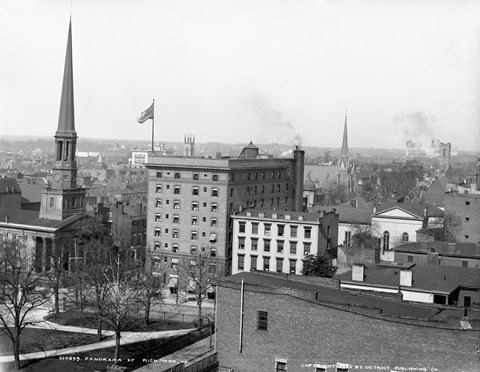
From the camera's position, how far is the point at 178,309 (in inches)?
1802

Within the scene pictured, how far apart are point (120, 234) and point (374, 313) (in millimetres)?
42628

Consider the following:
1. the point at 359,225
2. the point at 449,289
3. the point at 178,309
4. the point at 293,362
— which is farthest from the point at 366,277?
the point at 359,225

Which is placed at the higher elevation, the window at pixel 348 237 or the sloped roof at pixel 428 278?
the sloped roof at pixel 428 278

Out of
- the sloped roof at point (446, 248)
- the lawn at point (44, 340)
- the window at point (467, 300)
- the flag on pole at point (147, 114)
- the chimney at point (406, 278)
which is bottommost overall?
the lawn at point (44, 340)

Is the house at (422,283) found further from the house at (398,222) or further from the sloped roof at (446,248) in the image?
the house at (398,222)

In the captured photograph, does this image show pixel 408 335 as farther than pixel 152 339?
No

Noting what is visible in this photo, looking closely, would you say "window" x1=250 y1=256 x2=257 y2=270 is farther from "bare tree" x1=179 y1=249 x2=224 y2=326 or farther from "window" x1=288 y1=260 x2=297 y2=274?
"window" x1=288 y1=260 x2=297 y2=274

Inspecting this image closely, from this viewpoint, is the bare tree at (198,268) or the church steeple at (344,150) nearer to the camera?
the bare tree at (198,268)

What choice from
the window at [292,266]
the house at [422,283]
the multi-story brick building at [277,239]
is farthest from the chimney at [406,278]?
the window at [292,266]

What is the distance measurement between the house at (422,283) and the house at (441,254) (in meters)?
5.85

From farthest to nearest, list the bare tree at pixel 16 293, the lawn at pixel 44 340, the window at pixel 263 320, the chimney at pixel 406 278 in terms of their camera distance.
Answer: the lawn at pixel 44 340, the bare tree at pixel 16 293, the chimney at pixel 406 278, the window at pixel 263 320

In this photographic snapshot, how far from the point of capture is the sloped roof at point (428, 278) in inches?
1196

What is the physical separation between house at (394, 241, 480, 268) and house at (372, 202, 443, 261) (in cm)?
1520

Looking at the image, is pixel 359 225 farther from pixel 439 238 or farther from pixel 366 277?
pixel 366 277
